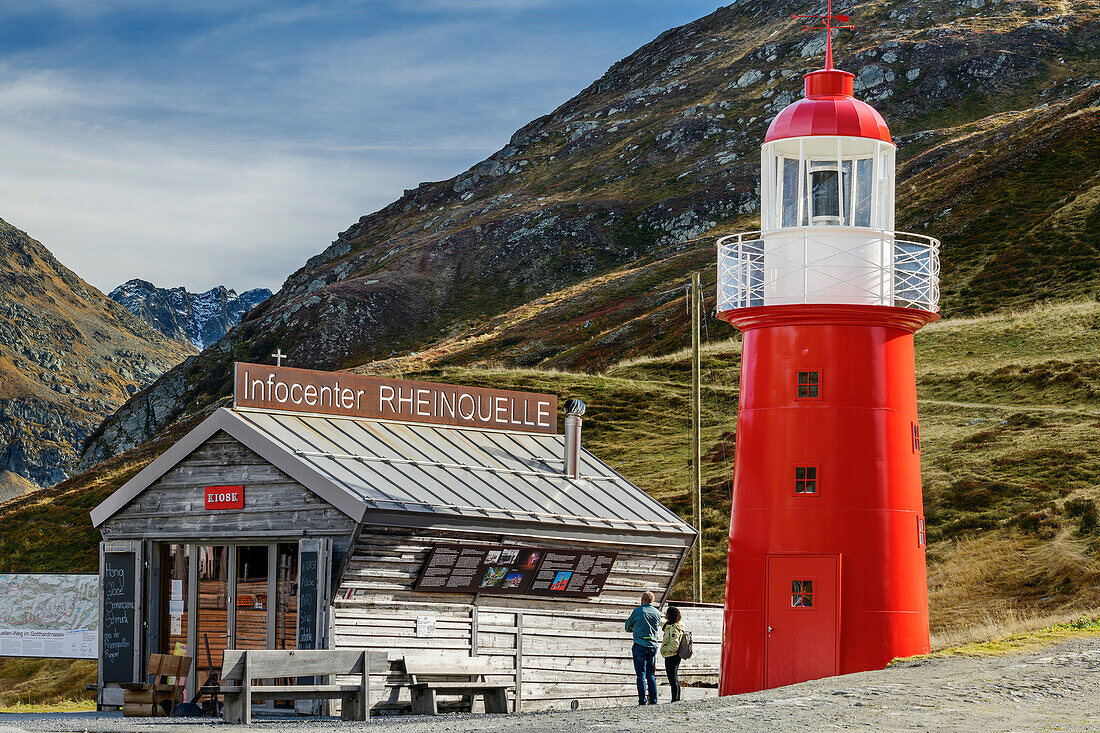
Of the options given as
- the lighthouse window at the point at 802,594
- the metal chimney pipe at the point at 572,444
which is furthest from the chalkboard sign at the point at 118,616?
the lighthouse window at the point at 802,594

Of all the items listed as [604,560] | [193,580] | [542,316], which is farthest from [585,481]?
[542,316]

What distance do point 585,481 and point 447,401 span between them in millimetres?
A: 2821

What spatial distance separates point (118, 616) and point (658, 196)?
125680mm

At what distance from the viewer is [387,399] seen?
23.8 metres

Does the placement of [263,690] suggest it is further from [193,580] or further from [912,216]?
[912,216]

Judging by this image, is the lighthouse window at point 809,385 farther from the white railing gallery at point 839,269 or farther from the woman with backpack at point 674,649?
the woman with backpack at point 674,649

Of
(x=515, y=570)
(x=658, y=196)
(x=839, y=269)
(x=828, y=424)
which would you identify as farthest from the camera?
(x=658, y=196)

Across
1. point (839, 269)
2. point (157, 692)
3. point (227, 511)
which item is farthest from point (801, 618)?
point (157, 692)

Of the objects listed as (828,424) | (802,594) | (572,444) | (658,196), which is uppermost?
(658,196)

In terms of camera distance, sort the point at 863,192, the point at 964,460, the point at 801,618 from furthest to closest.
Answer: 1. the point at 964,460
2. the point at 863,192
3. the point at 801,618

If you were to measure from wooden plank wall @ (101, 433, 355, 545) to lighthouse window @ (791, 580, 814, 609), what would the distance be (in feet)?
20.5

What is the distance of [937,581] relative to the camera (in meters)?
31.8

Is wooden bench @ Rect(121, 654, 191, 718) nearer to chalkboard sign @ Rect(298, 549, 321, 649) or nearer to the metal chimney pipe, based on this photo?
chalkboard sign @ Rect(298, 549, 321, 649)

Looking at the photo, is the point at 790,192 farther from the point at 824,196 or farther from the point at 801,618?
the point at 801,618
